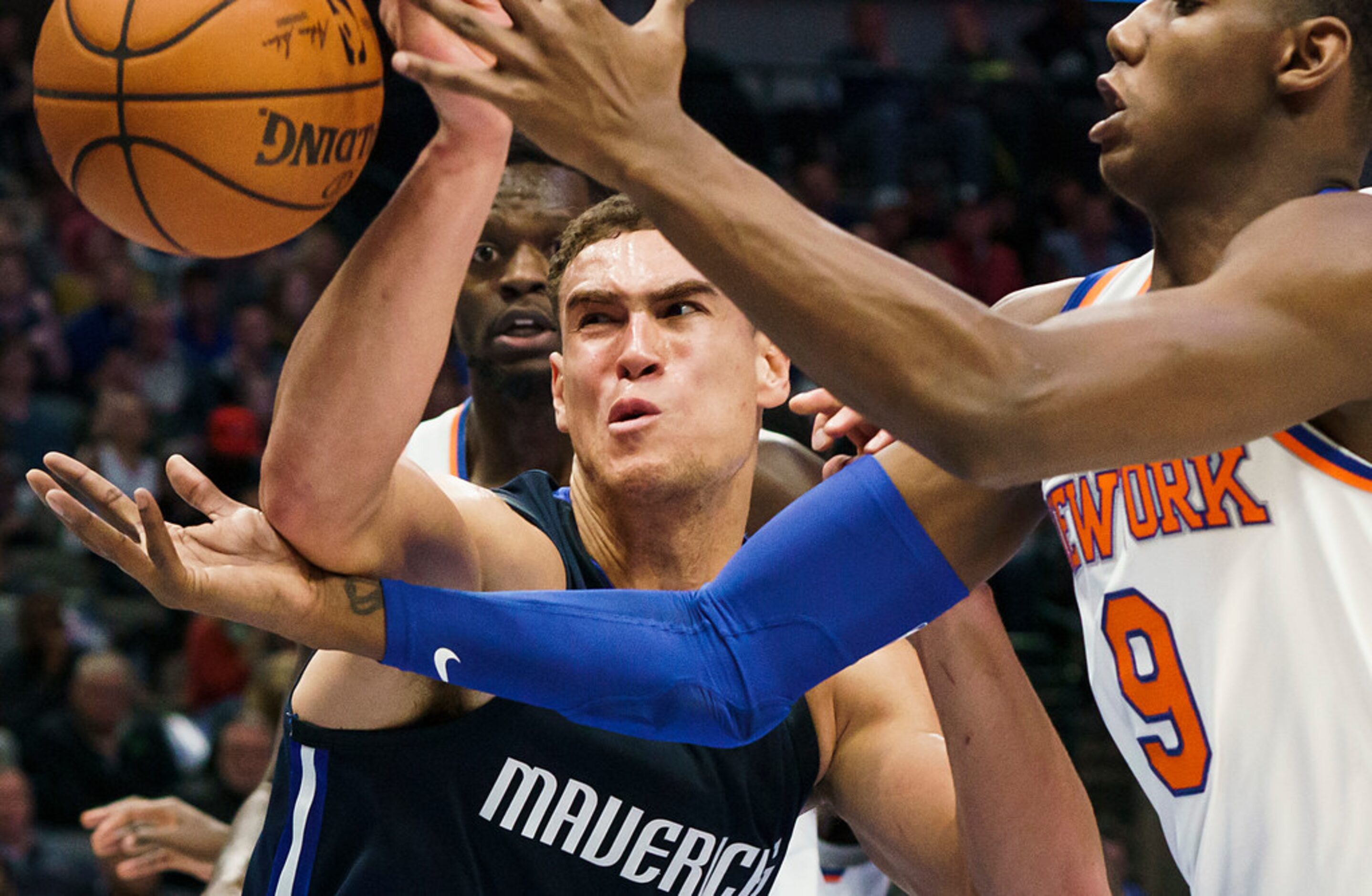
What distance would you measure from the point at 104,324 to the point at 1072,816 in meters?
7.70

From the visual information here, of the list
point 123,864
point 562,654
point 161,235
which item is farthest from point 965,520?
point 123,864

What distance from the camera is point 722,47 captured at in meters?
13.1

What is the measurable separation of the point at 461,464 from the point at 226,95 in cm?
231

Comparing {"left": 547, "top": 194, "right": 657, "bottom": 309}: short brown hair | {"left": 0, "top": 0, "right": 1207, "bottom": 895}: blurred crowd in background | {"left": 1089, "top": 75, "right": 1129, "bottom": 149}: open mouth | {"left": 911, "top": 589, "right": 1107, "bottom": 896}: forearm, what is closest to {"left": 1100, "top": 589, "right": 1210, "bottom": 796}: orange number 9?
{"left": 911, "top": 589, "right": 1107, "bottom": 896}: forearm

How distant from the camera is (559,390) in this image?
328cm

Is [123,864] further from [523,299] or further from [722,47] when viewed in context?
[722,47]

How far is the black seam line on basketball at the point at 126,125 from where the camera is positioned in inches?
91.7

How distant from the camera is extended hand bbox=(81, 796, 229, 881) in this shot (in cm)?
427

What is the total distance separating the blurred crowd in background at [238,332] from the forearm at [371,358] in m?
3.07

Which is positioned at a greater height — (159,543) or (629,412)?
(159,543)

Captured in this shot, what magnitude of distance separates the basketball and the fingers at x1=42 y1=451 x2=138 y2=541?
0.38 m

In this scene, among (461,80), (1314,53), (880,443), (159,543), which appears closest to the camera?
(461,80)

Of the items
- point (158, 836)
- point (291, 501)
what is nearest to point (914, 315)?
point (291, 501)

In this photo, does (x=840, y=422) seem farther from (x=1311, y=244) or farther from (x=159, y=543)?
(x=159, y=543)
